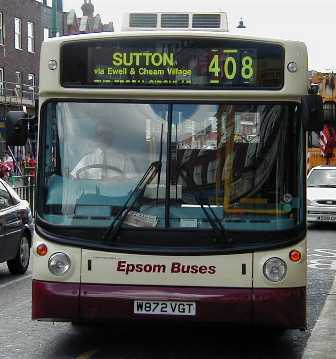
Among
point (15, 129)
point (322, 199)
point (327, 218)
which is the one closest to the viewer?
point (15, 129)

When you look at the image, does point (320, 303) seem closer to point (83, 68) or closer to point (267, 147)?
point (267, 147)

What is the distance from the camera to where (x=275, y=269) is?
21.7 ft

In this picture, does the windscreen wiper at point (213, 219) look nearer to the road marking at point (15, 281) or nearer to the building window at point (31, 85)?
the road marking at point (15, 281)

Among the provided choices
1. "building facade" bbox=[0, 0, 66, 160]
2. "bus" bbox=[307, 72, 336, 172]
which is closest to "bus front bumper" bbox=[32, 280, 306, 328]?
"bus" bbox=[307, 72, 336, 172]

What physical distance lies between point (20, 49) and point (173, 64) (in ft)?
146

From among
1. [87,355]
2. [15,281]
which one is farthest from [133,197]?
[15,281]

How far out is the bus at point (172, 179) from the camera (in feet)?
21.7

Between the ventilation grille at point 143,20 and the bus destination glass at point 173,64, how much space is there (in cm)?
70

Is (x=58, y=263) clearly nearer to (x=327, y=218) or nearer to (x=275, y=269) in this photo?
(x=275, y=269)

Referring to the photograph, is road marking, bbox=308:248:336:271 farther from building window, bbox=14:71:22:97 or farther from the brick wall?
the brick wall

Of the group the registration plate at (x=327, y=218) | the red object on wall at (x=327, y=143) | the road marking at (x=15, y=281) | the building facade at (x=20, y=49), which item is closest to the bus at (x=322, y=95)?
the red object on wall at (x=327, y=143)

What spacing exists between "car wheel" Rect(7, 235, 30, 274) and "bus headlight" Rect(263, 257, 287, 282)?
627cm

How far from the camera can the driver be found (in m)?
6.86

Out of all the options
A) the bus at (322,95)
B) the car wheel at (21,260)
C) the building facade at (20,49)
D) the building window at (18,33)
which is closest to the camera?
the car wheel at (21,260)
